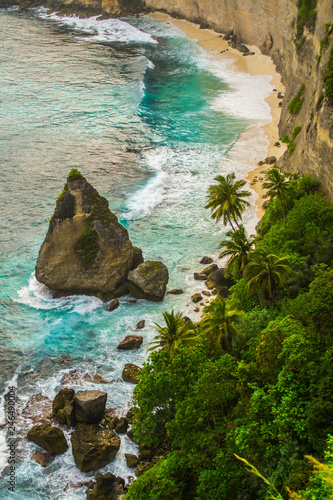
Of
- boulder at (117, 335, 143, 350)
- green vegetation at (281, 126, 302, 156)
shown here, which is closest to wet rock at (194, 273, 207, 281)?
boulder at (117, 335, 143, 350)

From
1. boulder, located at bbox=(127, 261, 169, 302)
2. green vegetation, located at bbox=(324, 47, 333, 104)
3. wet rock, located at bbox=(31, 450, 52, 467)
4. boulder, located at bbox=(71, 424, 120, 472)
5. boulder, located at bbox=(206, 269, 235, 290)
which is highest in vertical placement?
green vegetation, located at bbox=(324, 47, 333, 104)

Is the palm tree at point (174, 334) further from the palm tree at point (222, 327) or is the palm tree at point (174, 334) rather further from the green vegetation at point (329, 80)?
the green vegetation at point (329, 80)

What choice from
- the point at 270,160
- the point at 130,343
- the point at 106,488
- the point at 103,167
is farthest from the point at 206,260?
the point at 103,167

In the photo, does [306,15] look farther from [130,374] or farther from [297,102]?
[130,374]

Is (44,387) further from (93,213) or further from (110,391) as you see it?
(93,213)

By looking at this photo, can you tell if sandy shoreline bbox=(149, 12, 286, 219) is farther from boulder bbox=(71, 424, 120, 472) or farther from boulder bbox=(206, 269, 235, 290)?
boulder bbox=(71, 424, 120, 472)

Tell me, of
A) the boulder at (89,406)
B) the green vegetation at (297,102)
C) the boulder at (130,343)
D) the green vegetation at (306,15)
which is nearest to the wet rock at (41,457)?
the boulder at (89,406)
